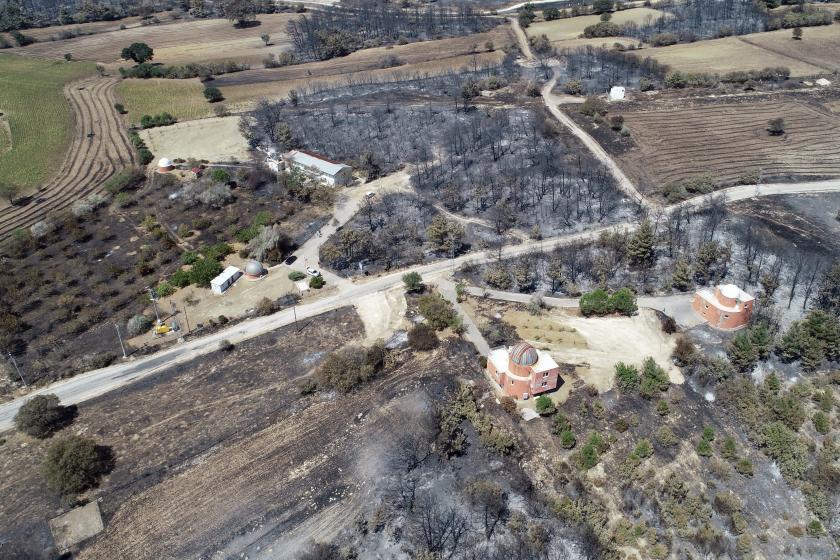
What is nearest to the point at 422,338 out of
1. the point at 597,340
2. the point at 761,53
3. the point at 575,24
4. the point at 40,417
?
the point at 597,340

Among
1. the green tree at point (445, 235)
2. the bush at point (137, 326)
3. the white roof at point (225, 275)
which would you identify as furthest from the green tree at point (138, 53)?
the green tree at point (445, 235)

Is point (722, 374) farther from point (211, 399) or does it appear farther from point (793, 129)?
point (793, 129)

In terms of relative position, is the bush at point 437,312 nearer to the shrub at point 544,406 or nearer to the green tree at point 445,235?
the green tree at point 445,235

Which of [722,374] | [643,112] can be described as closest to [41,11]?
[643,112]

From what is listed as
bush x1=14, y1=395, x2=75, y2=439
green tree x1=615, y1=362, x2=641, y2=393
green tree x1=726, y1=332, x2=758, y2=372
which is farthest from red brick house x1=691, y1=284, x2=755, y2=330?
bush x1=14, y1=395, x2=75, y2=439

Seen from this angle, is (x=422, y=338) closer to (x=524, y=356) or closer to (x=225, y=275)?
(x=524, y=356)
